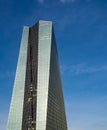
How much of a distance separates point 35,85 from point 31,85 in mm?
3895

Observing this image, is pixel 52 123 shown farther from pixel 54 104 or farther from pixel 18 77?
pixel 18 77

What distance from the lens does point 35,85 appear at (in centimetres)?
16025

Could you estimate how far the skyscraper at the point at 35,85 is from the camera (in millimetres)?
150075

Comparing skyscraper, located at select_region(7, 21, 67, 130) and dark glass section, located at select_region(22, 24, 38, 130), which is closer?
skyscraper, located at select_region(7, 21, 67, 130)

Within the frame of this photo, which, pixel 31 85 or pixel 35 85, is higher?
pixel 31 85

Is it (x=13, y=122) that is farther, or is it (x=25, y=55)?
(x=25, y=55)

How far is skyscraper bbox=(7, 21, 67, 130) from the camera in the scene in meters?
150

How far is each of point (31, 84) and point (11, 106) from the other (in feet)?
72.7

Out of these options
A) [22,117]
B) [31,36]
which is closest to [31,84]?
[22,117]

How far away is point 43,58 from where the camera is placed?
162m

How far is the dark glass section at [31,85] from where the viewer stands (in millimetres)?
151750

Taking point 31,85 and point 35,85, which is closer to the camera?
point 35,85

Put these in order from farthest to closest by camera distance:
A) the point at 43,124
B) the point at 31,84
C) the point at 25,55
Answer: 1. the point at 25,55
2. the point at 31,84
3. the point at 43,124

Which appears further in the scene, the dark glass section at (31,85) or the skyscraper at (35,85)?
the dark glass section at (31,85)
